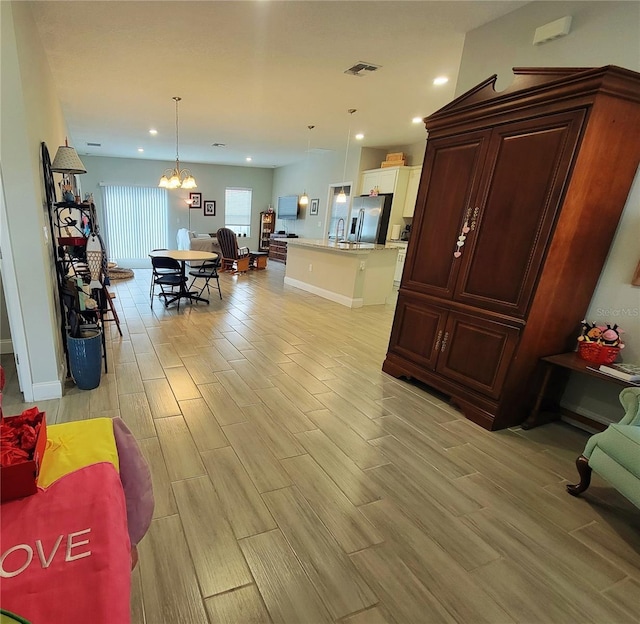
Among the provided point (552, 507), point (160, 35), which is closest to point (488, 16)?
point (160, 35)

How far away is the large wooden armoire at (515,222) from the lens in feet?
6.62

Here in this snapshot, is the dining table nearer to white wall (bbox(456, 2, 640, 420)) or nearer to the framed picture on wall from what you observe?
white wall (bbox(456, 2, 640, 420))

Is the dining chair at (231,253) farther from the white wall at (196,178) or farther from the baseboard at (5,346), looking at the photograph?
the baseboard at (5,346)

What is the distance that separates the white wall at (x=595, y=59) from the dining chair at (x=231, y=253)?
6.21 m

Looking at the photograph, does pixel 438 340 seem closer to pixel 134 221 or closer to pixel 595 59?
pixel 595 59

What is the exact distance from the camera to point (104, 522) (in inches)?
32.1

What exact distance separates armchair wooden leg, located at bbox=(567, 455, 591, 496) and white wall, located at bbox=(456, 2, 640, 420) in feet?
2.65

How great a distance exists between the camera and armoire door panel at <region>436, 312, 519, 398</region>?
2400 mm

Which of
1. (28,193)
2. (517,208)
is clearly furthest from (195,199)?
(517,208)

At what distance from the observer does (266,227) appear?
→ 11.1 m

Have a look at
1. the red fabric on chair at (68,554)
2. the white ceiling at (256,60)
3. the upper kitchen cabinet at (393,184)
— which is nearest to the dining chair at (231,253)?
the white ceiling at (256,60)

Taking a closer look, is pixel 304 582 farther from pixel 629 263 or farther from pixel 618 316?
pixel 629 263

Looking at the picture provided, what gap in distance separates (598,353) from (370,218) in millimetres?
5665

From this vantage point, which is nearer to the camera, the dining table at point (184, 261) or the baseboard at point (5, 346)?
the baseboard at point (5, 346)
